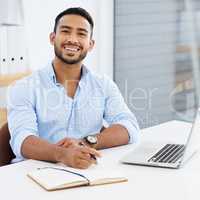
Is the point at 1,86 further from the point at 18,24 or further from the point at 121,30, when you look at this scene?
the point at 121,30

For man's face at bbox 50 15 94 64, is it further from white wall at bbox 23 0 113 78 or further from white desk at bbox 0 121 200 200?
white wall at bbox 23 0 113 78

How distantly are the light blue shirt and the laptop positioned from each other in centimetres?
19

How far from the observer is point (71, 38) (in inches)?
85.4

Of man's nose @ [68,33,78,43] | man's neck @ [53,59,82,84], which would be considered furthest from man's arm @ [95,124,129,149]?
man's nose @ [68,33,78,43]

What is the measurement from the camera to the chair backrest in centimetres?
193

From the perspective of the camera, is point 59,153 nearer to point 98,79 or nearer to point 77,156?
point 77,156

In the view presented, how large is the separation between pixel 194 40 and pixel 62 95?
851mm

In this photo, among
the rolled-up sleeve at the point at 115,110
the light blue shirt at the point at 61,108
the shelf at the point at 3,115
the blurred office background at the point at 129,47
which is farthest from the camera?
the blurred office background at the point at 129,47

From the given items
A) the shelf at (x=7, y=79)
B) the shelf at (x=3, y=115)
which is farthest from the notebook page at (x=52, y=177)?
the shelf at (x=7, y=79)

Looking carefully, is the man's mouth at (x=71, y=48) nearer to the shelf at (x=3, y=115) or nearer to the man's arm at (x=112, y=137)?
the man's arm at (x=112, y=137)

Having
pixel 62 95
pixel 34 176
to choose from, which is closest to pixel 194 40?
pixel 34 176

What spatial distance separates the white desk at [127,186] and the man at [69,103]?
23cm

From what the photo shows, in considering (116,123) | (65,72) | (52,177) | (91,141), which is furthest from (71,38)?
(52,177)

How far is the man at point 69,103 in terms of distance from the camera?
1917mm
